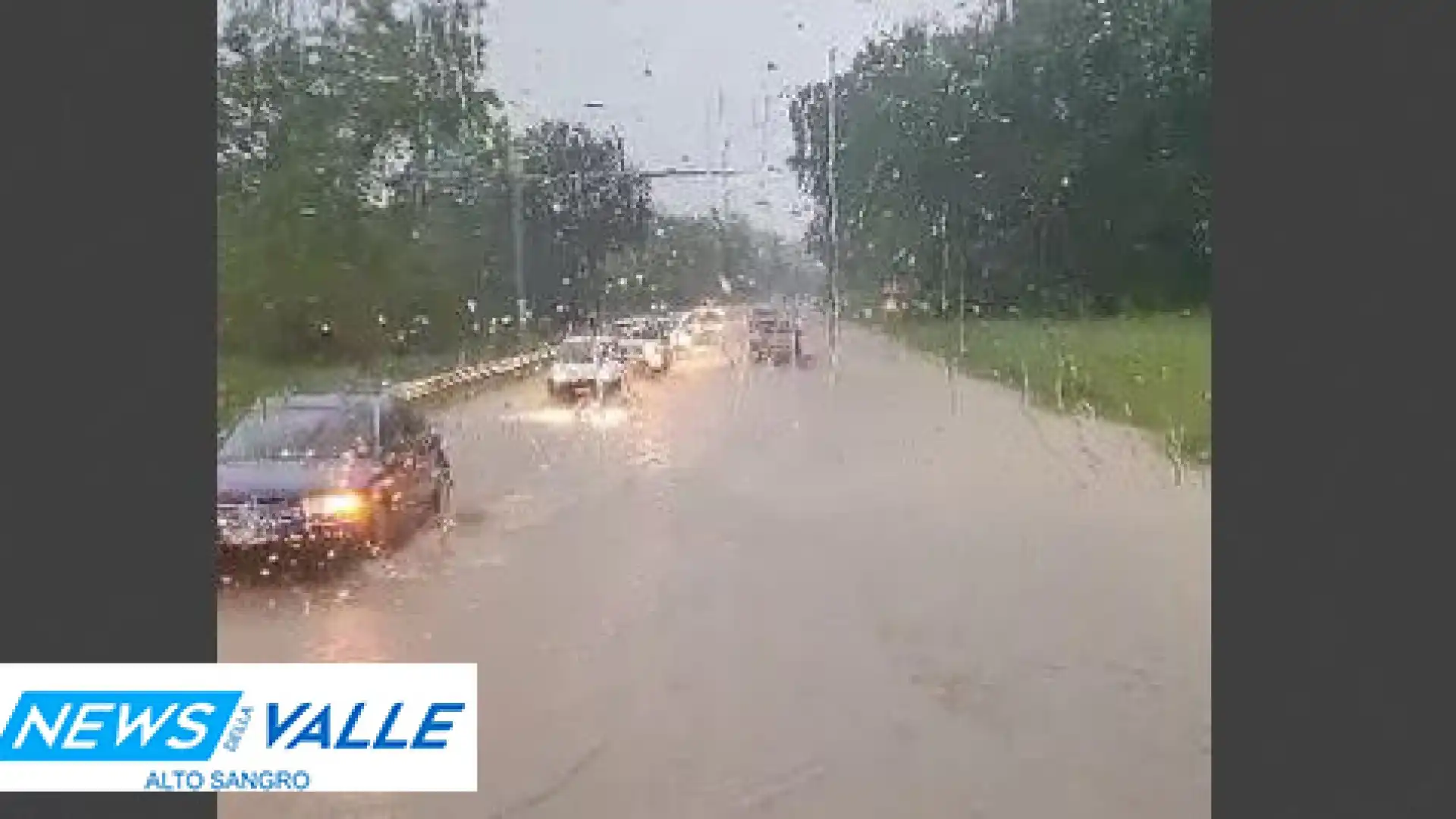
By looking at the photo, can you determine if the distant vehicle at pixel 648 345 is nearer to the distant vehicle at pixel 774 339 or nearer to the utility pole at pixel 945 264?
the distant vehicle at pixel 774 339

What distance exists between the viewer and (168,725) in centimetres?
499

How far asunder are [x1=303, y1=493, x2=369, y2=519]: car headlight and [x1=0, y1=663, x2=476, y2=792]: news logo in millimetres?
2531

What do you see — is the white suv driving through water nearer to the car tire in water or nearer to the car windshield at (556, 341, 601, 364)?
the car windshield at (556, 341, 601, 364)

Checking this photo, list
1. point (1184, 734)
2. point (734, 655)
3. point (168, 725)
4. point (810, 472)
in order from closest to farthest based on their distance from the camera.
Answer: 1. point (168, 725)
2. point (1184, 734)
3. point (734, 655)
4. point (810, 472)

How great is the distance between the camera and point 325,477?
7.98 meters

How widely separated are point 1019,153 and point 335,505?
16.6 feet

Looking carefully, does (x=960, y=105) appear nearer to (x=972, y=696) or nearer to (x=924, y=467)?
(x=924, y=467)

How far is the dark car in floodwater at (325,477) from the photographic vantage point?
715 centimetres

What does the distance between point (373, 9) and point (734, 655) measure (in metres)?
4.49

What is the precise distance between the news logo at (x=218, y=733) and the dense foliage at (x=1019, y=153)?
4.85 metres

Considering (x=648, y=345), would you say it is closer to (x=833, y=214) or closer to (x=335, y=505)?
(x=833, y=214)

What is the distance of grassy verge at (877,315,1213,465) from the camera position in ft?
26.9

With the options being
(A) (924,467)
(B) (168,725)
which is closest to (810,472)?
(A) (924,467)

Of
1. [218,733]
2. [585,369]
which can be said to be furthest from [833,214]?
[218,733]
